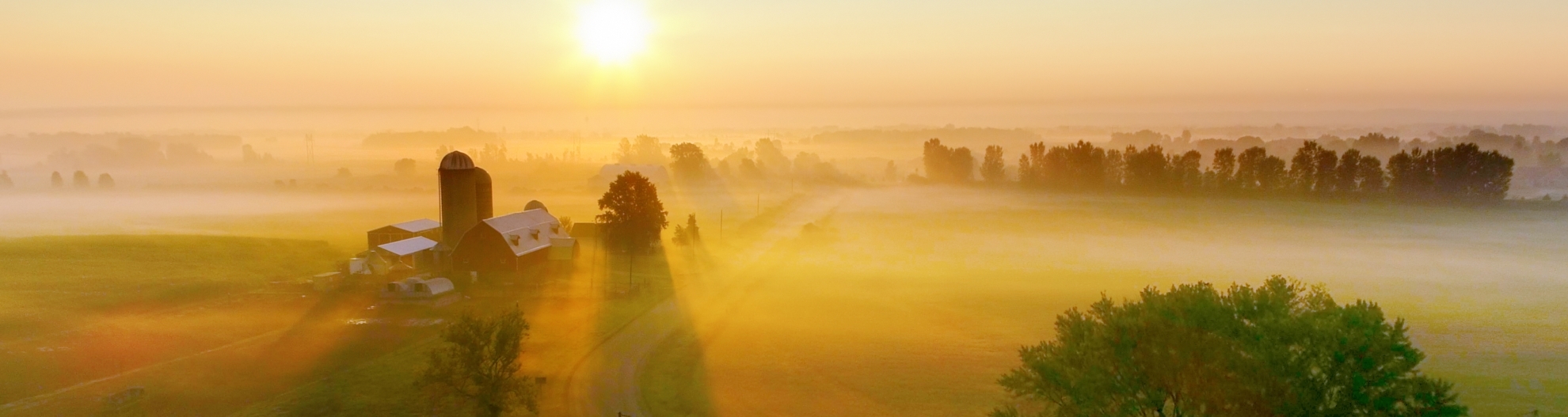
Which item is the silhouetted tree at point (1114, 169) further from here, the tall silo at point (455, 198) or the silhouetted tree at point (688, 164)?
the tall silo at point (455, 198)

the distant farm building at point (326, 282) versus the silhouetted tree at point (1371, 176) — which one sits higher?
the silhouetted tree at point (1371, 176)

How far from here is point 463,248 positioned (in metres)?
56.5

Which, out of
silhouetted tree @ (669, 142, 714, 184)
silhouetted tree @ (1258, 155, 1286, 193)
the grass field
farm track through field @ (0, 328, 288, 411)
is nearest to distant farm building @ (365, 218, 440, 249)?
farm track through field @ (0, 328, 288, 411)

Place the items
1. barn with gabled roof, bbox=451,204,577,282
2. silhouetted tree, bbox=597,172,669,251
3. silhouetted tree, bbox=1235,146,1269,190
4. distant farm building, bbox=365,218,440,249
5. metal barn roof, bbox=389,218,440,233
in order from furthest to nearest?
silhouetted tree, bbox=1235,146,1269,190 → silhouetted tree, bbox=597,172,669,251 → metal barn roof, bbox=389,218,440,233 → distant farm building, bbox=365,218,440,249 → barn with gabled roof, bbox=451,204,577,282

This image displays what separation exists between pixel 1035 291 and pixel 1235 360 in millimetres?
34759

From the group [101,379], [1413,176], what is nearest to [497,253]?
[101,379]

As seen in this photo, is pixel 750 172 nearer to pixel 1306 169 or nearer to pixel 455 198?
pixel 1306 169

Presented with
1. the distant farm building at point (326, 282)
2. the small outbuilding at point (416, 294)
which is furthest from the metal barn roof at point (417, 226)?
the small outbuilding at point (416, 294)

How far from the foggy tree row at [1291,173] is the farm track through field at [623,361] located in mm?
104467

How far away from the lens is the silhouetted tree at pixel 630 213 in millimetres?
68375

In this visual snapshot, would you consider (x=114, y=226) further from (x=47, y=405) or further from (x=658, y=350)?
(x=658, y=350)

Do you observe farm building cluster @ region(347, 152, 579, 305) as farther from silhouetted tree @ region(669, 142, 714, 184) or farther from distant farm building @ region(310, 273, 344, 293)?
silhouetted tree @ region(669, 142, 714, 184)

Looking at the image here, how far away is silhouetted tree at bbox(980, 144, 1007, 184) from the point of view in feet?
538

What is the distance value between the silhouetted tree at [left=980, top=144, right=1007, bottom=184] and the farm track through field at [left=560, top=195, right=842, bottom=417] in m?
118
